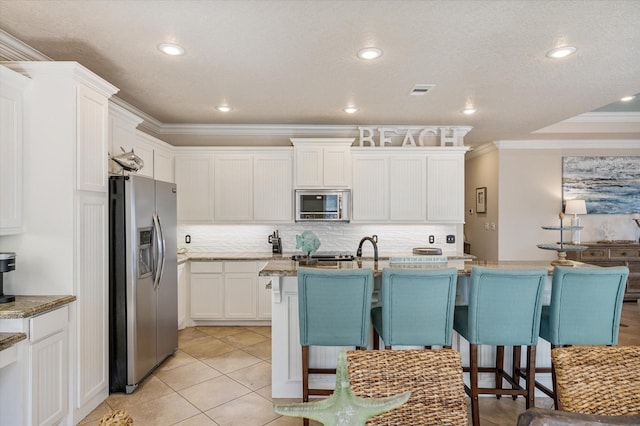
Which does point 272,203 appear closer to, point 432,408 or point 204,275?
point 204,275

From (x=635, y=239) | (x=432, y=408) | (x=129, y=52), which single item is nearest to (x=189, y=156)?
(x=129, y=52)

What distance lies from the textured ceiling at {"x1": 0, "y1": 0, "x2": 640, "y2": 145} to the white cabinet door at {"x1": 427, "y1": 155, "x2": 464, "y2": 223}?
815 mm

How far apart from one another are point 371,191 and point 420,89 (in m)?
1.61

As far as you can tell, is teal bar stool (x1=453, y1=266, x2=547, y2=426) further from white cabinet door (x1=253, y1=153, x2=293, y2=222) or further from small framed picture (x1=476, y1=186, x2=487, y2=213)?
small framed picture (x1=476, y1=186, x2=487, y2=213)

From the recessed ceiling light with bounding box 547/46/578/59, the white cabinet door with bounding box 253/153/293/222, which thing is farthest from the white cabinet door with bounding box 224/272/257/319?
the recessed ceiling light with bounding box 547/46/578/59

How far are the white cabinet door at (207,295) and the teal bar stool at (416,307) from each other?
2.85 metres

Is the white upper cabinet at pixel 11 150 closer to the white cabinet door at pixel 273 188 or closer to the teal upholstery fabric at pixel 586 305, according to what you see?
the white cabinet door at pixel 273 188

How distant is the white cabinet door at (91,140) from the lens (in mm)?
2424

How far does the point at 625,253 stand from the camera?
5535 millimetres

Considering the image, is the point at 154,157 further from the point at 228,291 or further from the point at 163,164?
the point at 228,291

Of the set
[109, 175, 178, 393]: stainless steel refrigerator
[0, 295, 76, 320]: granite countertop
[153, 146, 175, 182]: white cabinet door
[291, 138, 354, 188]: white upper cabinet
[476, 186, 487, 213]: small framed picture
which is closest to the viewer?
[0, 295, 76, 320]: granite countertop

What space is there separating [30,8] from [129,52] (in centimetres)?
62

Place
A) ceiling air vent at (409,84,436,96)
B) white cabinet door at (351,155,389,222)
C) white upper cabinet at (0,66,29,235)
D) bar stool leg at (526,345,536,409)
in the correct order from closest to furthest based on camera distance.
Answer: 1. white upper cabinet at (0,66,29,235)
2. bar stool leg at (526,345,536,409)
3. ceiling air vent at (409,84,436,96)
4. white cabinet door at (351,155,389,222)

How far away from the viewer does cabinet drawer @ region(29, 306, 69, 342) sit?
2031 millimetres
